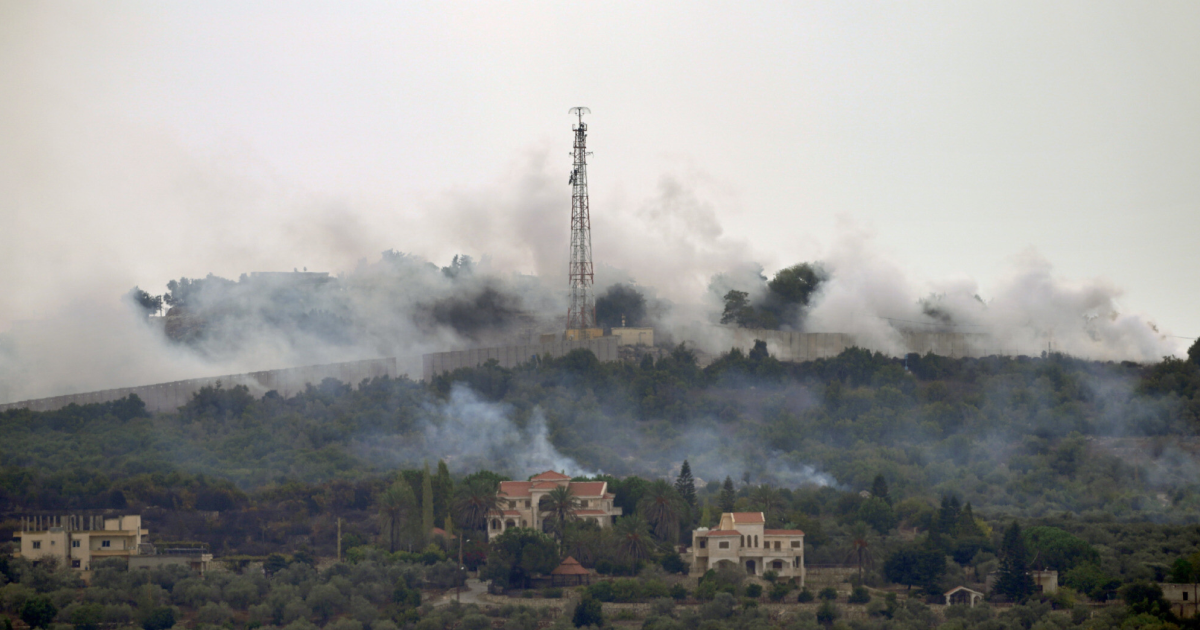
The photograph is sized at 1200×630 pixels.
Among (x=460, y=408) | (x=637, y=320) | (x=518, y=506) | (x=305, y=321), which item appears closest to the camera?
(x=518, y=506)

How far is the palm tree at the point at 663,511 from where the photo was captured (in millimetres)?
58250

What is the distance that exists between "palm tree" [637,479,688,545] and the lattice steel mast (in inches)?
1074

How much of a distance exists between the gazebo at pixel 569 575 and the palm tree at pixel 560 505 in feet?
7.44

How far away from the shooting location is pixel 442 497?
5972 cm

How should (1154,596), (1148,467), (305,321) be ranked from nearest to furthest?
(1154,596), (1148,467), (305,321)

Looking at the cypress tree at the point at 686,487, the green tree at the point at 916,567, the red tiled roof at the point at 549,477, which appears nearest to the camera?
the green tree at the point at 916,567

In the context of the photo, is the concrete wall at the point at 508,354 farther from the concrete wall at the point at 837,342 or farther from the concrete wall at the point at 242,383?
the concrete wall at the point at 837,342

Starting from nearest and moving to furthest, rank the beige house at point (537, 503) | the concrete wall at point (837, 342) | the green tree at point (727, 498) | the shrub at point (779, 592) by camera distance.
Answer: the shrub at point (779, 592) → the beige house at point (537, 503) → the green tree at point (727, 498) → the concrete wall at point (837, 342)

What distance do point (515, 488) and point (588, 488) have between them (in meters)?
2.62

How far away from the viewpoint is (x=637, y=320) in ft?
300

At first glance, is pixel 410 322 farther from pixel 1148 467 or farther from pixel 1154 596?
pixel 1154 596

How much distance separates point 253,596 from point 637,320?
4168 centimetres

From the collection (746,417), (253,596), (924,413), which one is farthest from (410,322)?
(253,596)

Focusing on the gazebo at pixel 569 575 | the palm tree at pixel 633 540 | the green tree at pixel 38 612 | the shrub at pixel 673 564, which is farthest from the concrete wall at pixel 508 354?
the green tree at pixel 38 612
